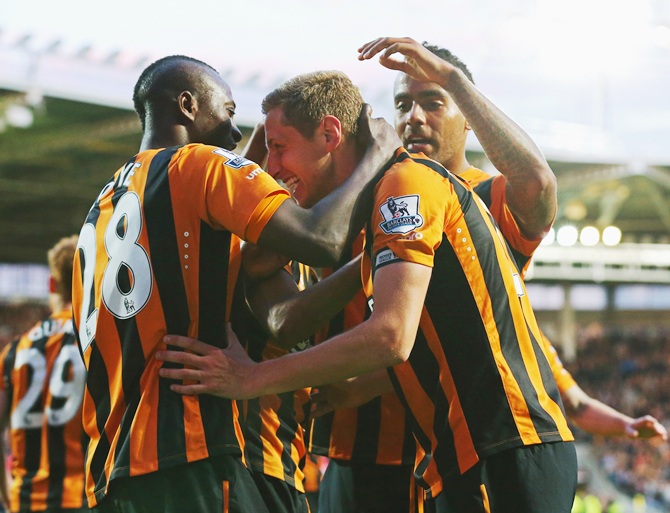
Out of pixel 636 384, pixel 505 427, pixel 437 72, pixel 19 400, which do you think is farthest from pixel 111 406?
pixel 636 384

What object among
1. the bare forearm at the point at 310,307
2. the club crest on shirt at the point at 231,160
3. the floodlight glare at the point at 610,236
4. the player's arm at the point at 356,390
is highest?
the floodlight glare at the point at 610,236

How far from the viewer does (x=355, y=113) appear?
10.8 feet

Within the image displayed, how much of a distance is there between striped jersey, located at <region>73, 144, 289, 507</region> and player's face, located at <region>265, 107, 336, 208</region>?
213mm

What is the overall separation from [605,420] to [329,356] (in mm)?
1803

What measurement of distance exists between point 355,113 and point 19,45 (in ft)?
55.8

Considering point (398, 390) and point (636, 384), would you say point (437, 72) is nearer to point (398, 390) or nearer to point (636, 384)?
point (398, 390)

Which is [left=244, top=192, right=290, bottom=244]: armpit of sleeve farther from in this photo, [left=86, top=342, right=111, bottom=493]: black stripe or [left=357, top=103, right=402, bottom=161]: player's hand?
[left=86, top=342, right=111, bottom=493]: black stripe

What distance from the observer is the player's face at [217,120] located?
3.43 metres

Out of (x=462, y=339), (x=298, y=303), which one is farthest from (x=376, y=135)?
(x=462, y=339)

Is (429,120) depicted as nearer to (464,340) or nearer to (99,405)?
(464,340)

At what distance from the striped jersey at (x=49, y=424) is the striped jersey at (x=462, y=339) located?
3.51 metres

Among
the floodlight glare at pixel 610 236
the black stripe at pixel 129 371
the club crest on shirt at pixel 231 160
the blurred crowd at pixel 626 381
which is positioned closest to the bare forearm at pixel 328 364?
the black stripe at pixel 129 371

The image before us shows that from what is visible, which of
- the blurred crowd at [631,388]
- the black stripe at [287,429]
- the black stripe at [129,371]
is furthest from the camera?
the blurred crowd at [631,388]

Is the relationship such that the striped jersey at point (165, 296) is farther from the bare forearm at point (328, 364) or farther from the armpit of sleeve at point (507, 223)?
the armpit of sleeve at point (507, 223)
